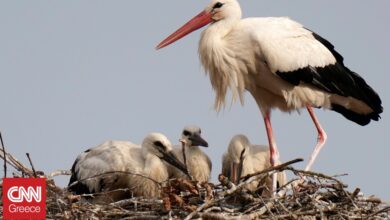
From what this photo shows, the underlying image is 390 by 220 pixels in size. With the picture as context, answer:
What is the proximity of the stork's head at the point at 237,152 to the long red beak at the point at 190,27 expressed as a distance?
1097mm

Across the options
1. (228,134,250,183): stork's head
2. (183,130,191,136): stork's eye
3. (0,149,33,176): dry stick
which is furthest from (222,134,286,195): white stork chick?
(0,149,33,176): dry stick

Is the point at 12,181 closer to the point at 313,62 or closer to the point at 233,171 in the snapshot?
the point at 233,171

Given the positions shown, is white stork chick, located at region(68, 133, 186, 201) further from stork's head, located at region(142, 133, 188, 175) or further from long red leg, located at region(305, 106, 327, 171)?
long red leg, located at region(305, 106, 327, 171)

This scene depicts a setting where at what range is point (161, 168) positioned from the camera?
9.91 metres

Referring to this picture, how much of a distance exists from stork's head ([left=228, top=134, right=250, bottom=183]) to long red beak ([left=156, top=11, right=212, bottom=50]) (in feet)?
3.60

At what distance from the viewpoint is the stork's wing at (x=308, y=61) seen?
9938 mm

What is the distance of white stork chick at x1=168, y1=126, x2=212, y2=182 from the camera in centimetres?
1007

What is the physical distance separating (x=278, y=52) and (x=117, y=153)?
67.0 inches

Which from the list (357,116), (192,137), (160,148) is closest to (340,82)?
(357,116)

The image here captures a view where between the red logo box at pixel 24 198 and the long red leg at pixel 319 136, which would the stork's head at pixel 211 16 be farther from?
the red logo box at pixel 24 198

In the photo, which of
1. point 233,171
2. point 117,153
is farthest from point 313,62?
point 117,153

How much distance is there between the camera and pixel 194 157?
33.4 feet

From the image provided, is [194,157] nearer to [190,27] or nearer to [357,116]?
[190,27]

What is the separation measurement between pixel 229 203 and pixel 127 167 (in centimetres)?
155
